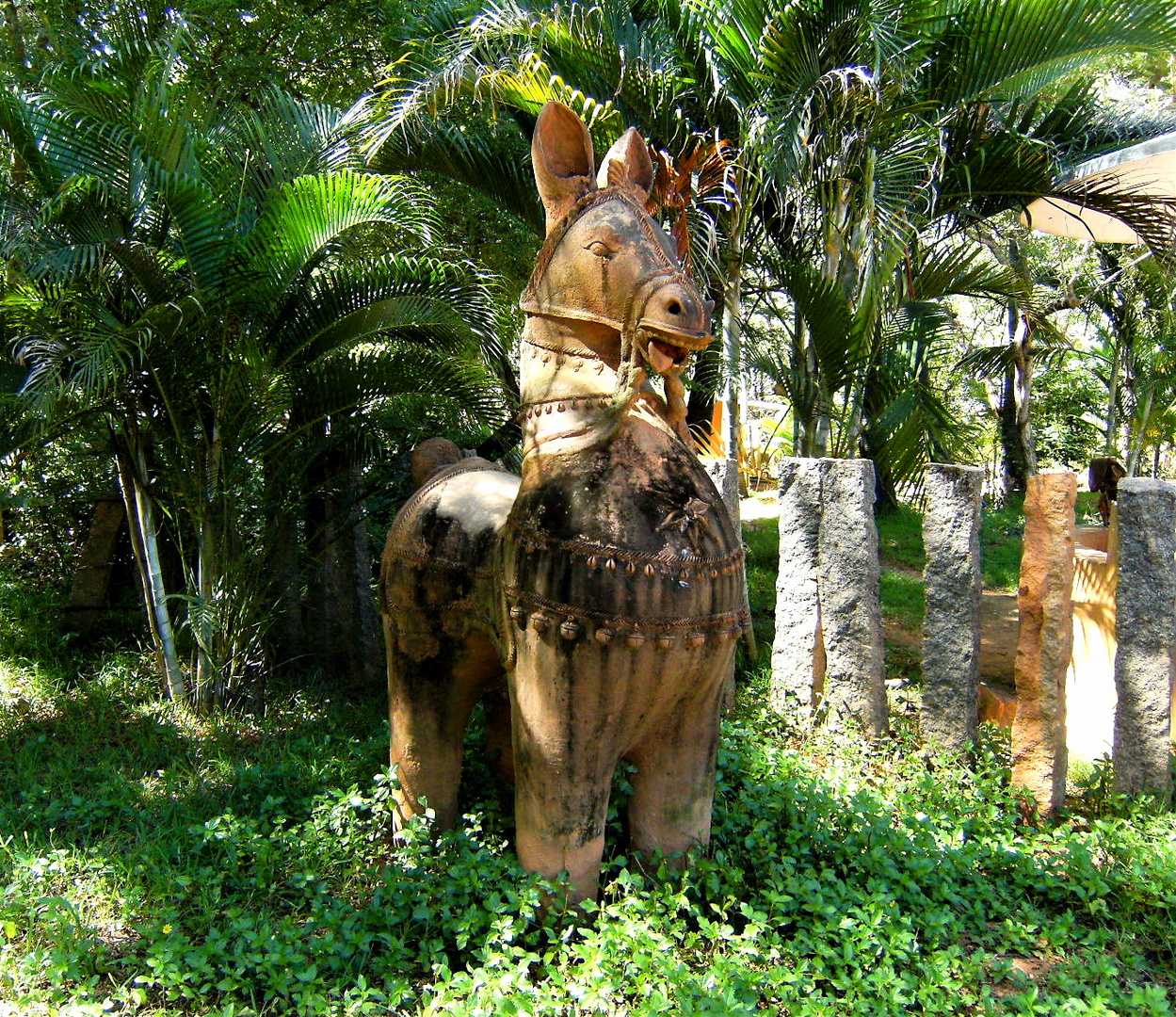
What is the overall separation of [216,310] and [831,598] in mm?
3289

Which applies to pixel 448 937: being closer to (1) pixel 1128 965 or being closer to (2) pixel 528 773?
(2) pixel 528 773

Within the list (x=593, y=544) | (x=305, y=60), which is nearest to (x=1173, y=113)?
(x=305, y=60)

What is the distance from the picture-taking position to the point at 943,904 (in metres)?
3.13

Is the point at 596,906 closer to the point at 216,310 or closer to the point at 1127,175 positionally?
the point at 216,310

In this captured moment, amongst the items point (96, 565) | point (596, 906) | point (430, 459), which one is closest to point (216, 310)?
point (430, 459)

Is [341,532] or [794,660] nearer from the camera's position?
[794,660]

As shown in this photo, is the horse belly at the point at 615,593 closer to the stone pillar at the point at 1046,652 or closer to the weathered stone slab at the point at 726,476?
the stone pillar at the point at 1046,652

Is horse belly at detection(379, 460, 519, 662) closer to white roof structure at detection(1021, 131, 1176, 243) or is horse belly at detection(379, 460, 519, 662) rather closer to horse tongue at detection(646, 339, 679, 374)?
horse tongue at detection(646, 339, 679, 374)

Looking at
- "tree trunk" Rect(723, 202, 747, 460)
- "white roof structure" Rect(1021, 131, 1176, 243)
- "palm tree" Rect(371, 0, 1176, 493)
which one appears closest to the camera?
"palm tree" Rect(371, 0, 1176, 493)

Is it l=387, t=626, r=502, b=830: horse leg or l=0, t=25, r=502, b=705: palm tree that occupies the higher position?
l=0, t=25, r=502, b=705: palm tree

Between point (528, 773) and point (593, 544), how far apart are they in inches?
29.2

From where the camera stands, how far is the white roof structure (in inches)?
227

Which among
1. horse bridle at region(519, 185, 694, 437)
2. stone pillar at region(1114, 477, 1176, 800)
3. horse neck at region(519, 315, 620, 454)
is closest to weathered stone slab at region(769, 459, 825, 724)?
stone pillar at region(1114, 477, 1176, 800)

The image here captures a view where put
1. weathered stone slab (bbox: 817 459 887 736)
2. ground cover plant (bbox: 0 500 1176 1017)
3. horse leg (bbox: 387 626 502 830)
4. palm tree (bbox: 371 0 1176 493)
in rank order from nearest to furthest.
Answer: ground cover plant (bbox: 0 500 1176 1017) → horse leg (bbox: 387 626 502 830) → weathered stone slab (bbox: 817 459 887 736) → palm tree (bbox: 371 0 1176 493)
